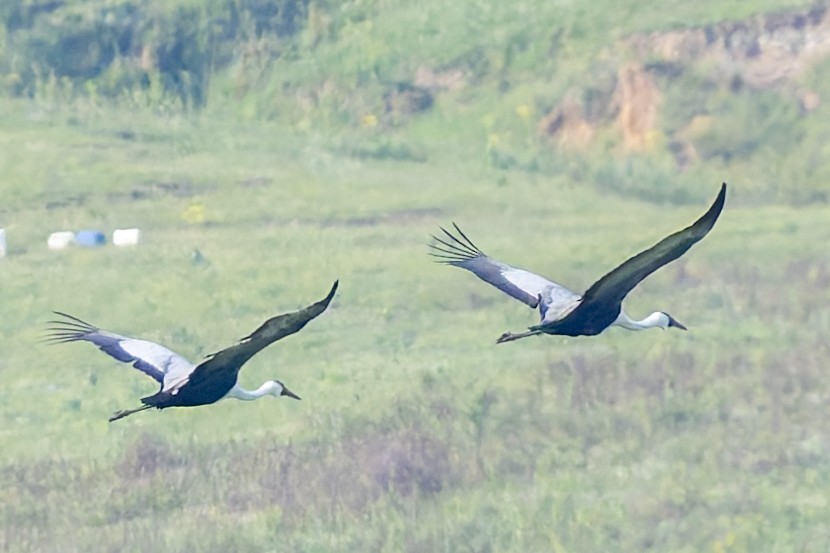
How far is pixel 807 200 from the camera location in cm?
2195

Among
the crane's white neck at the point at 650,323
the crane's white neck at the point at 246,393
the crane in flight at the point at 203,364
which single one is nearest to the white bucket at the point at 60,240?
the crane in flight at the point at 203,364

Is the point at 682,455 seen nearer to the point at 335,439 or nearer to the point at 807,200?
the point at 335,439

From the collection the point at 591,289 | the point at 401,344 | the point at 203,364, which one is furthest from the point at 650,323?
the point at 401,344

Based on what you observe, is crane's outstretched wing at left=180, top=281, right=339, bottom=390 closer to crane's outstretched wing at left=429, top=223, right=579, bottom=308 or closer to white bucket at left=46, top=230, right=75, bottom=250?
crane's outstretched wing at left=429, top=223, right=579, bottom=308

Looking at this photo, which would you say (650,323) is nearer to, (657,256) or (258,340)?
(657,256)

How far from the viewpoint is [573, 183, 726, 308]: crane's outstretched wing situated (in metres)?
8.81

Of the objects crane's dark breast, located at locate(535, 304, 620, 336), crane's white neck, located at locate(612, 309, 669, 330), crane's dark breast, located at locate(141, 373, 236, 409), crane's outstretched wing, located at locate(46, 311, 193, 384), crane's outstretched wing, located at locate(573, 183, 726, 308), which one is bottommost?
crane's outstretched wing, located at locate(46, 311, 193, 384)

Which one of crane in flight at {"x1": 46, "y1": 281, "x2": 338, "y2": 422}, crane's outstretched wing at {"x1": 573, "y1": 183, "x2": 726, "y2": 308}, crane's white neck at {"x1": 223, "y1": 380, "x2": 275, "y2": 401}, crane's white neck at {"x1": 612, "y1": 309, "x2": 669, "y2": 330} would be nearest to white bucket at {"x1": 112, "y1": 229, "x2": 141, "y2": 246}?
crane in flight at {"x1": 46, "y1": 281, "x2": 338, "y2": 422}

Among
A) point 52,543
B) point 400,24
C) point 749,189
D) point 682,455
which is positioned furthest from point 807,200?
point 52,543

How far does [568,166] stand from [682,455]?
7209 millimetres

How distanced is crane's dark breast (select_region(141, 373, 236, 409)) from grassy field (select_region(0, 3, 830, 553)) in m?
3.96

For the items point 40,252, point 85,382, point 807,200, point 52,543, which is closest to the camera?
point 52,543

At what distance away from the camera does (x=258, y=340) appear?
8.91 metres

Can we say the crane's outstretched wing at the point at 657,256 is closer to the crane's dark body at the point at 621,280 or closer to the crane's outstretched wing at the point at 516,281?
the crane's dark body at the point at 621,280
